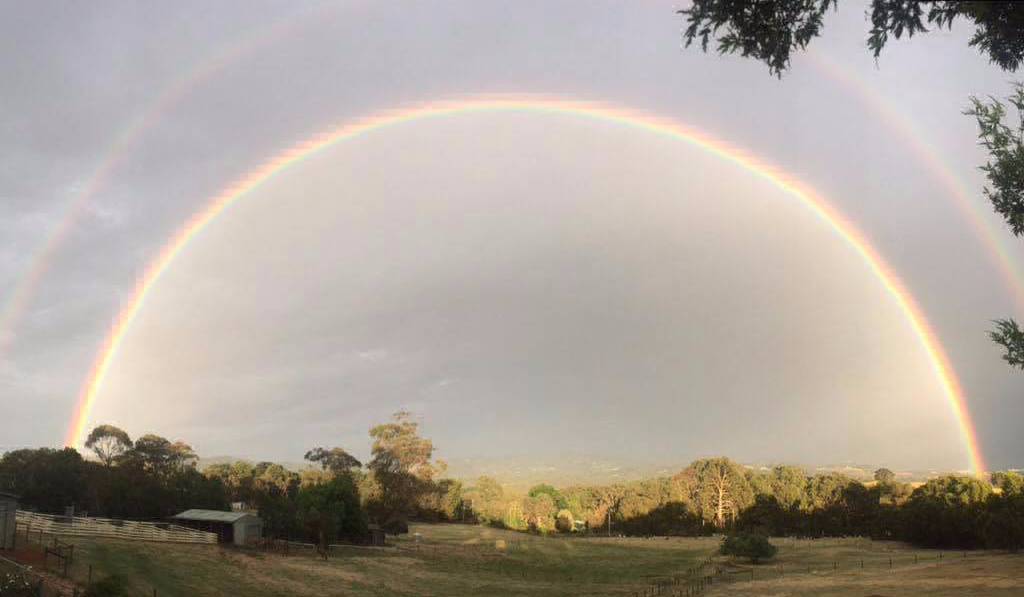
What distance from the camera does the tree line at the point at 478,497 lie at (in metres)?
73.1

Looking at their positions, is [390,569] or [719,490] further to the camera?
[719,490]

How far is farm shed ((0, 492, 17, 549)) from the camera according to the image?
37.0 m

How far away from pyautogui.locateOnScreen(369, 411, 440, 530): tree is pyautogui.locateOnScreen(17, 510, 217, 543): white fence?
52560mm

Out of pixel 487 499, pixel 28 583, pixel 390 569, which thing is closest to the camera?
pixel 28 583

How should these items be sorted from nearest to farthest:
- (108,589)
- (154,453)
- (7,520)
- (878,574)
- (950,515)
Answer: (108,589)
(7,520)
(878,574)
(950,515)
(154,453)

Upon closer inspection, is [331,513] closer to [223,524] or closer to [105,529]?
[223,524]

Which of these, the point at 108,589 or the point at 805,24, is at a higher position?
the point at 805,24

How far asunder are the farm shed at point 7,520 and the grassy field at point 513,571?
3.78 m

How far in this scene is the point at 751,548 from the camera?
76.9 meters

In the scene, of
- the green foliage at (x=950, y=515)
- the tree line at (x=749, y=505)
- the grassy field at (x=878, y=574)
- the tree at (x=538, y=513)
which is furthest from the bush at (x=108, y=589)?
the tree at (x=538, y=513)

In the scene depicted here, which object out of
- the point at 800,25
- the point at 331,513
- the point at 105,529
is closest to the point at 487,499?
the point at 331,513

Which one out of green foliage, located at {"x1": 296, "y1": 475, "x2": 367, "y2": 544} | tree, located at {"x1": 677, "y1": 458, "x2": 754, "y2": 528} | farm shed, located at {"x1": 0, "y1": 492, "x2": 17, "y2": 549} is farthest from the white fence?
tree, located at {"x1": 677, "y1": 458, "x2": 754, "y2": 528}

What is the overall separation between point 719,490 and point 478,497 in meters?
54.0

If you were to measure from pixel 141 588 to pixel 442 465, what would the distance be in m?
86.3
